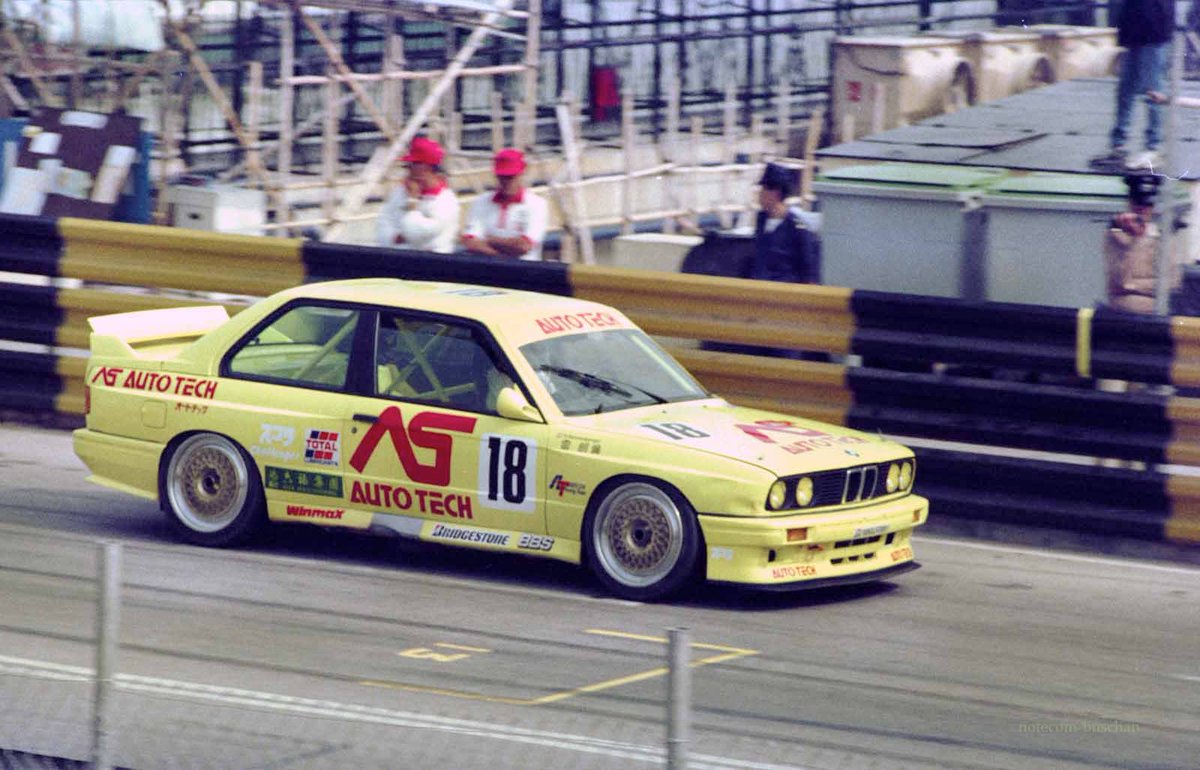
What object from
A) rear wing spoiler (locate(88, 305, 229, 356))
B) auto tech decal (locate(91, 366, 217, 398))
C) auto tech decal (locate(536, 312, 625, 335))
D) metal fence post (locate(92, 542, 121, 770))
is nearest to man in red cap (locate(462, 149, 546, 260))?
rear wing spoiler (locate(88, 305, 229, 356))

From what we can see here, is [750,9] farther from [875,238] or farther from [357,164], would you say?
[875,238]

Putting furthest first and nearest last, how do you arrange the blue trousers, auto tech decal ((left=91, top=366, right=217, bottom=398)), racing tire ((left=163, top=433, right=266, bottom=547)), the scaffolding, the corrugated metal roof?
1. the scaffolding
2. the corrugated metal roof
3. the blue trousers
4. auto tech decal ((left=91, top=366, right=217, bottom=398))
5. racing tire ((left=163, top=433, right=266, bottom=547))

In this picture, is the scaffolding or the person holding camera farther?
the scaffolding

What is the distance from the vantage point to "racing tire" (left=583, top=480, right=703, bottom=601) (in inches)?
294

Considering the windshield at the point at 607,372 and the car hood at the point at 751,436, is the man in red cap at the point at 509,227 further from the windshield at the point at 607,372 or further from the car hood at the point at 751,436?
the car hood at the point at 751,436

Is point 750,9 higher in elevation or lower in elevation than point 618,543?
higher

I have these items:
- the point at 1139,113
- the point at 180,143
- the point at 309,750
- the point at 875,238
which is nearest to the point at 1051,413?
the point at 875,238

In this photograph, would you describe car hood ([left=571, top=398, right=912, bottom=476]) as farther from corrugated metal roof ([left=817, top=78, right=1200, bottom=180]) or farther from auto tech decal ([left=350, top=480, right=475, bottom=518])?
corrugated metal roof ([left=817, top=78, right=1200, bottom=180])

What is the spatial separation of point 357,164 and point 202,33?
2199mm

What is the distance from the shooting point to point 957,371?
10148mm

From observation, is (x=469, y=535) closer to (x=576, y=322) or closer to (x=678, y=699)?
(x=576, y=322)

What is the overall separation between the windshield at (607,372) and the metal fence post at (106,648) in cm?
375

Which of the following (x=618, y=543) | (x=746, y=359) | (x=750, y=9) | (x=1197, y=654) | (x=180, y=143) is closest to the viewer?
(x=1197, y=654)

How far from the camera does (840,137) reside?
22531 millimetres
